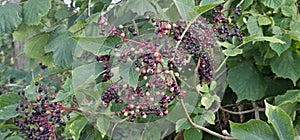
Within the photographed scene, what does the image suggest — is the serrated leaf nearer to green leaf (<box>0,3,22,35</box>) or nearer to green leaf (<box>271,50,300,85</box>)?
green leaf (<box>271,50,300,85</box>)

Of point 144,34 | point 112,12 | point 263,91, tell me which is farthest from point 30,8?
point 263,91

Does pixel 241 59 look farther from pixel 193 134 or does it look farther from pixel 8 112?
pixel 8 112

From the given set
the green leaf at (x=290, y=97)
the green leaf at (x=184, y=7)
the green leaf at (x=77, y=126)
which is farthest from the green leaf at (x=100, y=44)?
the green leaf at (x=290, y=97)

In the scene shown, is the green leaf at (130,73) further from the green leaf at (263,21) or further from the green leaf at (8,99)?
the green leaf at (8,99)

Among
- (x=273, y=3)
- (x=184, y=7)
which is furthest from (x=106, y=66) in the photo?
(x=273, y=3)

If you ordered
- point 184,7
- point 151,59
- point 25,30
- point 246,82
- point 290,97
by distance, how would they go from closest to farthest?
1. point 151,59
2. point 184,7
3. point 290,97
4. point 246,82
5. point 25,30
